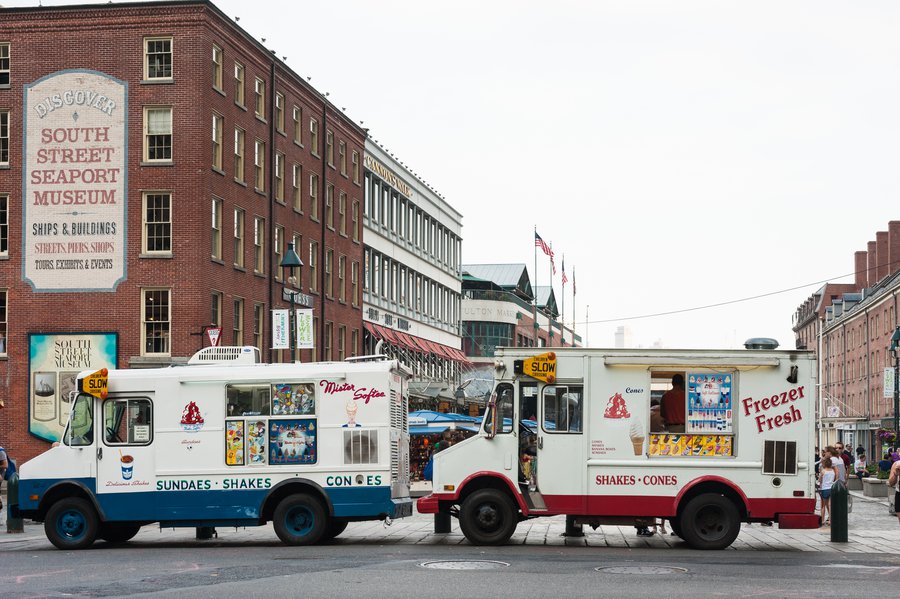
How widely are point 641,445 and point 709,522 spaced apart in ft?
5.19

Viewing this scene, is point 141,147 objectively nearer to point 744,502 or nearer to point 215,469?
point 215,469

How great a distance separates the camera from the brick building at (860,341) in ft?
266

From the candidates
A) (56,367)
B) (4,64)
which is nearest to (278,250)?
(56,367)

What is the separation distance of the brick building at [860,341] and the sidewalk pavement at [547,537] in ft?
151

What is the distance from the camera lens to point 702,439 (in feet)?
66.2

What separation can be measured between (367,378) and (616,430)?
4.06 m

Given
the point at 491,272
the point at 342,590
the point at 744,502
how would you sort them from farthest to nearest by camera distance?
the point at 491,272 → the point at 744,502 → the point at 342,590

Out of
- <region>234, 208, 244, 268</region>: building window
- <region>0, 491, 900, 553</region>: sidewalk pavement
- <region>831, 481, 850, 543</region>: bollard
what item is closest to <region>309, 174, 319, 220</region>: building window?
<region>234, 208, 244, 268</region>: building window

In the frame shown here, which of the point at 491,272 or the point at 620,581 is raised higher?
the point at 491,272

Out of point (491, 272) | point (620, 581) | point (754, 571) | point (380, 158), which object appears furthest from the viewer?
point (491, 272)

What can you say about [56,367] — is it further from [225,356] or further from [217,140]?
[225,356]

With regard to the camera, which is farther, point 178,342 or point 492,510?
point 178,342

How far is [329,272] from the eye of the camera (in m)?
57.8

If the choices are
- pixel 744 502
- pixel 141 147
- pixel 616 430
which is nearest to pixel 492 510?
pixel 616 430
